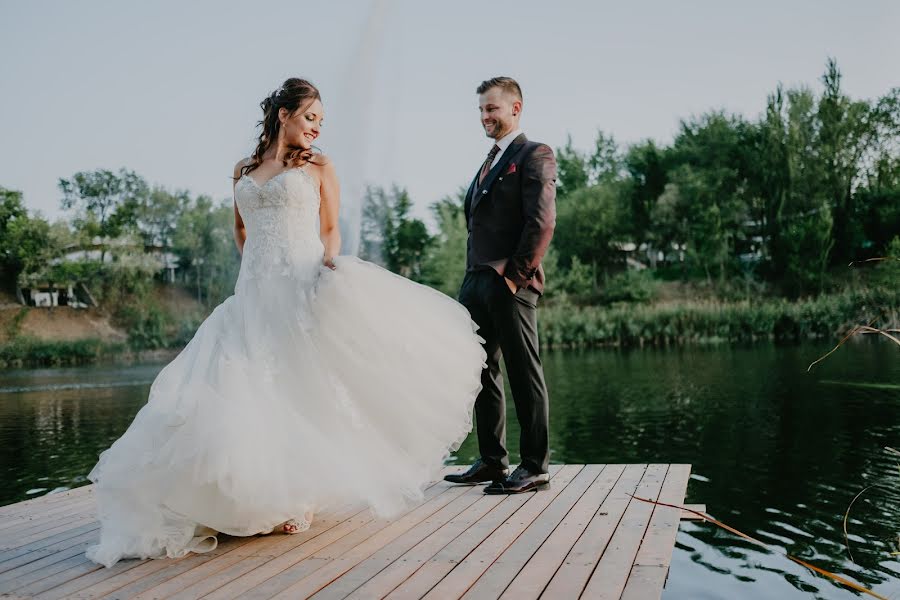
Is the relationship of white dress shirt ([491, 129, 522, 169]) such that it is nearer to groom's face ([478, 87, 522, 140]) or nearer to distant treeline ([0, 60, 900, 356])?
groom's face ([478, 87, 522, 140])

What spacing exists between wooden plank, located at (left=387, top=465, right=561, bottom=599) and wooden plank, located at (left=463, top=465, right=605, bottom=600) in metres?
0.15

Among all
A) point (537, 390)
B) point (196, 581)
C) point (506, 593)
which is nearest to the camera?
point (506, 593)

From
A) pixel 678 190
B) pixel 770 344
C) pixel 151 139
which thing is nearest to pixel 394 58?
pixel 770 344

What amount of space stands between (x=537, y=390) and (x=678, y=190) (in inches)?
1505

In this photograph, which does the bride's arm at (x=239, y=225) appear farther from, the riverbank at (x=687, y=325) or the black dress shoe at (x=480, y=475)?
the riverbank at (x=687, y=325)

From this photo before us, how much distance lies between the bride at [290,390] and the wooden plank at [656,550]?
0.98m

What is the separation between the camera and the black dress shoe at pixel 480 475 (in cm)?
486

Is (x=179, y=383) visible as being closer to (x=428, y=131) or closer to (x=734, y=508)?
(x=734, y=508)

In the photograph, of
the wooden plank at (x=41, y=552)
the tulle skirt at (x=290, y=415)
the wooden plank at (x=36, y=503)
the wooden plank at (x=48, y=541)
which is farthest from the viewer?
the wooden plank at (x=36, y=503)

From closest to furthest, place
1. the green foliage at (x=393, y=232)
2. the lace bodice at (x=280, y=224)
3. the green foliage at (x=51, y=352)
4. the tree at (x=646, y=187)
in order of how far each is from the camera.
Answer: the lace bodice at (x=280, y=224) → the green foliage at (x=51, y=352) → the tree at (x=646, y=187) → the green foliage at (x=393, y=232)

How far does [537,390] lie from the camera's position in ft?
15.2

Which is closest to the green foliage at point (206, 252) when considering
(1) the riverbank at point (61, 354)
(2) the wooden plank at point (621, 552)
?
(1) the riverbank at point (61, 354)

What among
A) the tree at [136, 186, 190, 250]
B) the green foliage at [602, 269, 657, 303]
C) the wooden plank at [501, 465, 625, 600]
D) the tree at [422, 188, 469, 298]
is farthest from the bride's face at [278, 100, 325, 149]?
the tree at [136, 186, 190, 250]

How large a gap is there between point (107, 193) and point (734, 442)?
52739 millimetres
